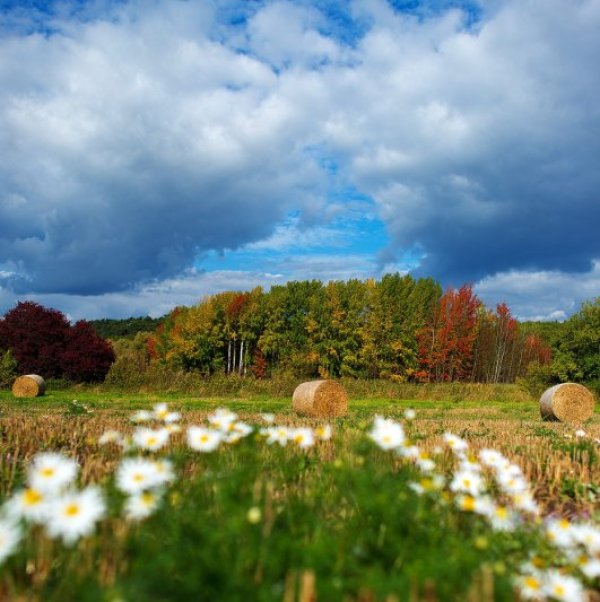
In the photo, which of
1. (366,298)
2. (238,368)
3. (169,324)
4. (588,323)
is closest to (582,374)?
(588,323)

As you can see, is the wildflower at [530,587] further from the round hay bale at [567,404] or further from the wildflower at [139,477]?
the round hay bale at [567,404]

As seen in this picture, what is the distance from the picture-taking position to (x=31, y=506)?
226 centimetres

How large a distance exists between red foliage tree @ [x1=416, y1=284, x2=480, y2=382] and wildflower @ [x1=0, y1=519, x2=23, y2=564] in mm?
52104

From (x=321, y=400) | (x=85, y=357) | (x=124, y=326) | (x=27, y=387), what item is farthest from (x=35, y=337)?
(x=124, y=326)

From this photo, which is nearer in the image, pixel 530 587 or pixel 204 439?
pixel 530 587

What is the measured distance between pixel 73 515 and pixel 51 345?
3944 cm

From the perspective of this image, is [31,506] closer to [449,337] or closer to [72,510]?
[72,510]

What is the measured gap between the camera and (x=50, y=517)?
2.28 meters

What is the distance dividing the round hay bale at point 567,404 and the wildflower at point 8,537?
2300 centimetres

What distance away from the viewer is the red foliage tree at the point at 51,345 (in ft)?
121

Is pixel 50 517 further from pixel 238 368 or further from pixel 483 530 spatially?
pixel 238 368

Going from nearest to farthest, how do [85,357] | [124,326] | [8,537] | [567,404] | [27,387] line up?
[8,537], [567,404], [27,387], [85,357], [124,326]

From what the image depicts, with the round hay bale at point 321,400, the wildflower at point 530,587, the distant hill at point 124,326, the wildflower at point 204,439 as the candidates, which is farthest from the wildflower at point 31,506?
the distant hill at point 124,326

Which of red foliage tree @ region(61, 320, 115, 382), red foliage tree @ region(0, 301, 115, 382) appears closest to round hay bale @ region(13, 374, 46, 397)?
red foliage tree @ region(61, 320, 115, 382)
